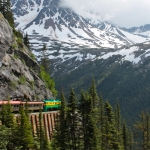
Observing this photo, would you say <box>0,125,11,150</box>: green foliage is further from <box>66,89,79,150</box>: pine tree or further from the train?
the train

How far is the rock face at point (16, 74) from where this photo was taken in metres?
64.8

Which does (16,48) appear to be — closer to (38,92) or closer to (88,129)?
(38,92)

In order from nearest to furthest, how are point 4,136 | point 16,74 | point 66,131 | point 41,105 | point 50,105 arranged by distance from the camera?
point 4,136
point 66,131
point 41,105
point 16,74
point 50,105

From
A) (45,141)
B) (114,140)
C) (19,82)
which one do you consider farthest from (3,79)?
(114,140)

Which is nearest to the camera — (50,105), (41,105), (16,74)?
(41,105)

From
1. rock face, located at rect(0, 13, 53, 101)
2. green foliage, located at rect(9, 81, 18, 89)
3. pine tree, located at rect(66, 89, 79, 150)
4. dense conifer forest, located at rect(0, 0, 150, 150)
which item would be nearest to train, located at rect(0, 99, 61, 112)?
rock face, located at rect(0, 13, 53, 101)

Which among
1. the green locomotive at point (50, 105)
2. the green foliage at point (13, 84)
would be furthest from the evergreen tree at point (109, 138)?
the green foliage at point (13, 84)

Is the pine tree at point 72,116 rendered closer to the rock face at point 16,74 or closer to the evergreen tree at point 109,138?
the evergreen tree at point 109,138

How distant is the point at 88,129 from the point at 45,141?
712cm

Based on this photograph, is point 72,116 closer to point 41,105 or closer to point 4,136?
point 4,136

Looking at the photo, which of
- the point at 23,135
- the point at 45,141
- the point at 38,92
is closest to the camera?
the point at 23,135

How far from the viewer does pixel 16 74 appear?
7056 centimetres

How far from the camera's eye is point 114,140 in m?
58.2

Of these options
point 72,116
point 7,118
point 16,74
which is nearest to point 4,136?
point 7,118
